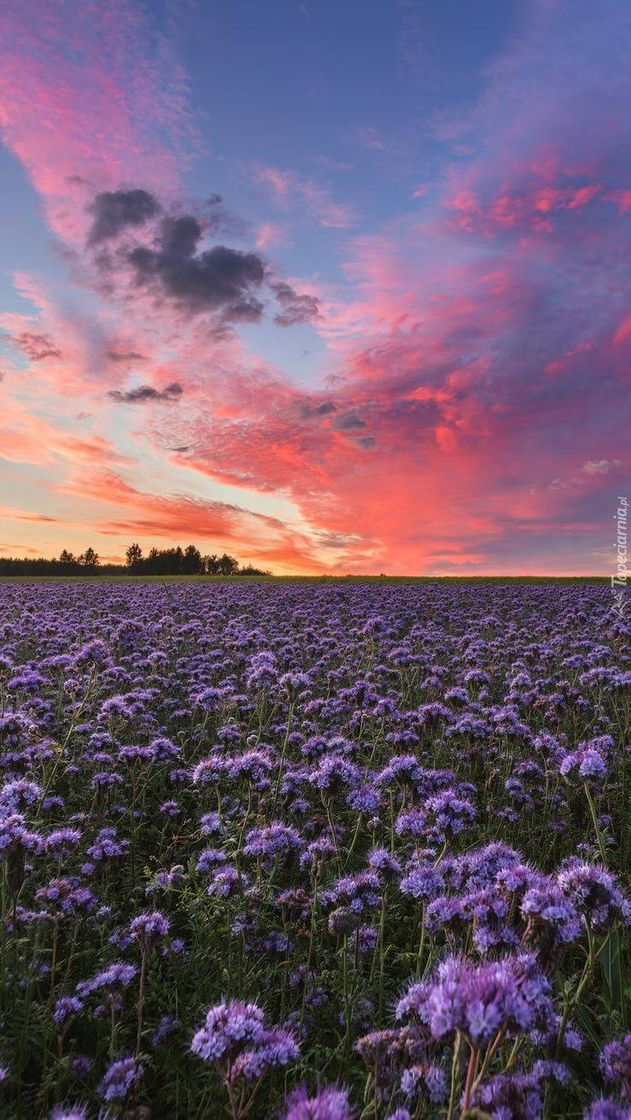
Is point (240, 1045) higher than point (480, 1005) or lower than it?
lower

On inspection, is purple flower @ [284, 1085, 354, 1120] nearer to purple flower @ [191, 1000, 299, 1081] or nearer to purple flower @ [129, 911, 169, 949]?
purple flower @ [191, 1000, 299, 1081]

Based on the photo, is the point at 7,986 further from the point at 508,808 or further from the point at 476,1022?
the point at 508,808

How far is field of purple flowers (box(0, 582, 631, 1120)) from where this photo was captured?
7.14 feet

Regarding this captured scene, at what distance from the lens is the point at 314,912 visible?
3.78 meters

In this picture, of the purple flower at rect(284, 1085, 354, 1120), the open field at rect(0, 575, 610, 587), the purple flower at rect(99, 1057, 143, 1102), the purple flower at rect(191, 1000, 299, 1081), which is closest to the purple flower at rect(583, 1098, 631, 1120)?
the purple flower at rect(284, 1085, 354, 1120)

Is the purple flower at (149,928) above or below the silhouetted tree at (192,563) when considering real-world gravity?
below

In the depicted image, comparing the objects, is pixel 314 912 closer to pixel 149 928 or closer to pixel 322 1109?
pixel 149 928

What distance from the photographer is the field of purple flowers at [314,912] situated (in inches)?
85.7

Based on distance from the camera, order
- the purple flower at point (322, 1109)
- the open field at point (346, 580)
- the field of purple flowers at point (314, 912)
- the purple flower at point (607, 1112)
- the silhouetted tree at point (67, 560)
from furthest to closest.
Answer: the silhouetted tree at point (67, 560), the open field at point (346, 580), the field of purple flowers at point (314, 912), the purple flower at point (607, 1112), the purple flower at point (322, 1109)

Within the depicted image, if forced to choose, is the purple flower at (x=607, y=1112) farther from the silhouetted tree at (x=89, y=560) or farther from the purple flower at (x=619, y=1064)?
the silhouetted tree at (x=89, y=560)

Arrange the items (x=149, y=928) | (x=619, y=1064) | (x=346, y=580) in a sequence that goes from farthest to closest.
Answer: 1. (x=346, y=580)
2. (x=149, y=928)
3. (x=619, y=1064)

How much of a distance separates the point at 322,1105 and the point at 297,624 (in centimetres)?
1414

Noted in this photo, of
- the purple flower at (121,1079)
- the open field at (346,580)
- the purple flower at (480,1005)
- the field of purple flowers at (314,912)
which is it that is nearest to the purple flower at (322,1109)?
the field of purple flowers at (314,912)

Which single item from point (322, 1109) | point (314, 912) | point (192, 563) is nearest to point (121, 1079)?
point (314, 912)
